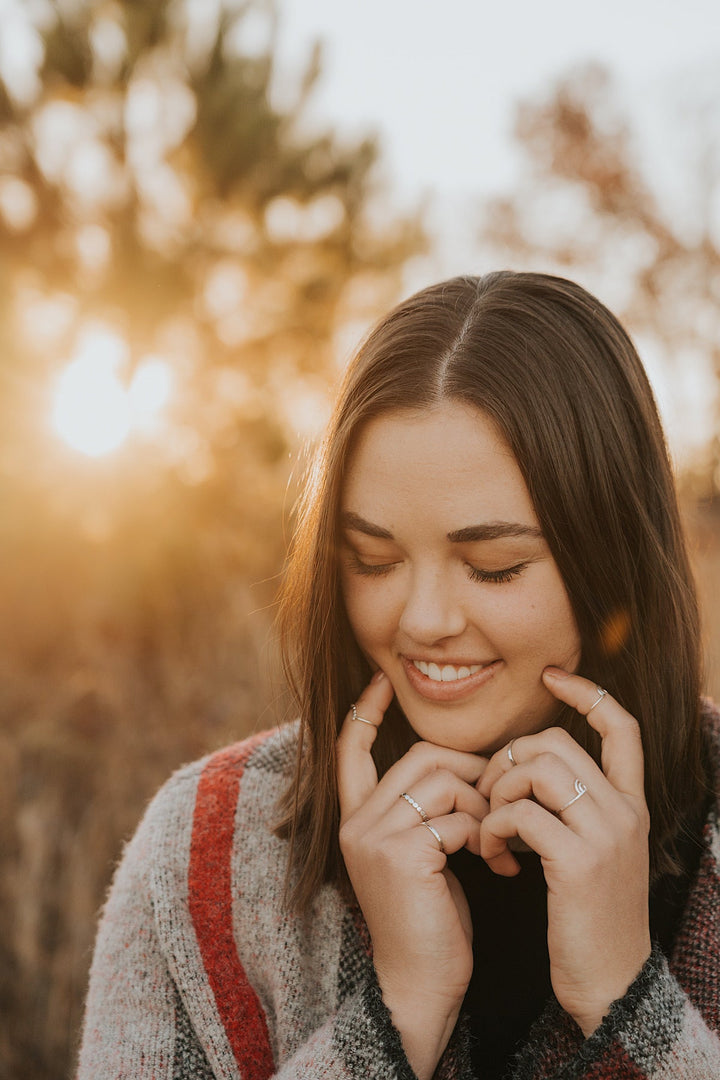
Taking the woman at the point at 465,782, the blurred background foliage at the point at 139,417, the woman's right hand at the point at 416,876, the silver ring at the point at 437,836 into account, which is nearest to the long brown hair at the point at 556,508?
the woman at the point at 465,782

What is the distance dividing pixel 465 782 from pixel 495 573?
0.41 meters

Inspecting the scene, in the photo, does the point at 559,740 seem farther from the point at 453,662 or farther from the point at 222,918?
the point at 222,918

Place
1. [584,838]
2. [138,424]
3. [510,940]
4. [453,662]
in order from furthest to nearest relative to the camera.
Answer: [138,424], [510,940], [453,662], [584,838]

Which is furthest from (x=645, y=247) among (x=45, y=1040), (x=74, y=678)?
(x=45, y=1040)

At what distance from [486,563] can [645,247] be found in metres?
13.2

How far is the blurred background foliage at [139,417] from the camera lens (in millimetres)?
3629

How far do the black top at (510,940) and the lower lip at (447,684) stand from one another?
1.19ft

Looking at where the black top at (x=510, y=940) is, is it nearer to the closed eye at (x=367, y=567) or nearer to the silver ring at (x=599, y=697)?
the silver ring at (x=599, y=697)

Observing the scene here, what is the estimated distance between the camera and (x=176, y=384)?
7.70 meters

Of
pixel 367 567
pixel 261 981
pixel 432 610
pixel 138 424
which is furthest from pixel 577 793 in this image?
pixel 138 424

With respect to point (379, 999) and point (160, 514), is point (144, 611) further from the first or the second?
point (379, 999)

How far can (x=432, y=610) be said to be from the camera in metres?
1.46

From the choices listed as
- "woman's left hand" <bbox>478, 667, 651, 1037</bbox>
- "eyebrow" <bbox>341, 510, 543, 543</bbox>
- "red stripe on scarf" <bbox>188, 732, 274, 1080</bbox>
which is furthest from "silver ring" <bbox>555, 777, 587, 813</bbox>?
"red stripe on scarf" <bbox>188, 732, 274, 1080</bbox>

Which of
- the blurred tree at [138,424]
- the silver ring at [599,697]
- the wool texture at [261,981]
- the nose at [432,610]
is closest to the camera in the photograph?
the wool texture at [261,981]
